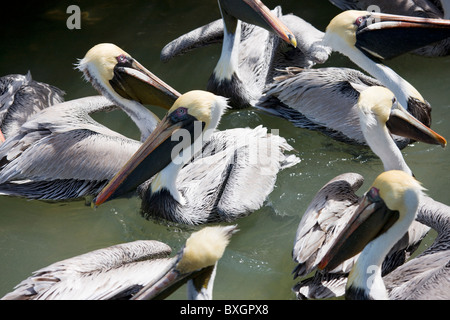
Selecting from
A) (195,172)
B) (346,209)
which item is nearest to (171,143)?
(195,172)

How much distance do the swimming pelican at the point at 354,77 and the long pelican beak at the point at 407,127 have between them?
341 millimetres

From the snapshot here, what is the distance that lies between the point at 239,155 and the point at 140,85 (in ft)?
2.53

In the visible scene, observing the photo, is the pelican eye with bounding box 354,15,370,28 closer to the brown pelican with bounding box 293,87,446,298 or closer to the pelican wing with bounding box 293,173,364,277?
the brown pelican with bounding box 293,87,446,298

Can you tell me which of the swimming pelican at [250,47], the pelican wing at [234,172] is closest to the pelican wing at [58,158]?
the pelican wing at [234,172]

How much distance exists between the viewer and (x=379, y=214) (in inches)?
137

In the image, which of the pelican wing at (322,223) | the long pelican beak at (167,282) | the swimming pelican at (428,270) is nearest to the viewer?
the long pelican beak at (167,282)

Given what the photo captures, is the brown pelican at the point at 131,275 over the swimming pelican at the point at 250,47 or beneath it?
beneath

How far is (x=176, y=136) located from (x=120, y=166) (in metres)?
0.46

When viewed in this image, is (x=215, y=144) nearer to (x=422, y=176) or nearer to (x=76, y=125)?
(x=76, y=125)

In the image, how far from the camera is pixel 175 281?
3.26 metres

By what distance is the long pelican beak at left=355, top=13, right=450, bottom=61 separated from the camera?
15.5 feet

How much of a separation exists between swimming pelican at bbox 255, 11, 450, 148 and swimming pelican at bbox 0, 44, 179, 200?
0.90 meters

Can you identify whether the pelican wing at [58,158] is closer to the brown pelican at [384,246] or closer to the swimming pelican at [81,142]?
the swimming pelican at [81,142]

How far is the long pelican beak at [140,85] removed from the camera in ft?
15.0
